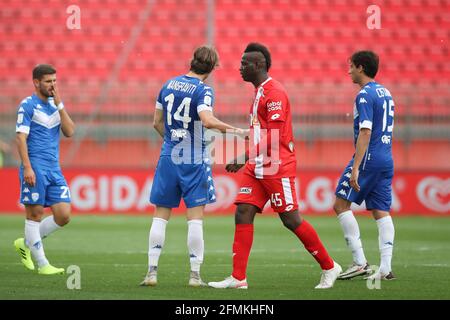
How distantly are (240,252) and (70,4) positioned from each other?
52.8 ft

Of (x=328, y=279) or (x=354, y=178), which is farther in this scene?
(x=354, y=178)

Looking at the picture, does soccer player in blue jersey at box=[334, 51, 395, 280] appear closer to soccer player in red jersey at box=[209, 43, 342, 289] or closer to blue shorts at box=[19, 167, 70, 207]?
soccer player in red jersey at box=[209, 43, 342, 289]

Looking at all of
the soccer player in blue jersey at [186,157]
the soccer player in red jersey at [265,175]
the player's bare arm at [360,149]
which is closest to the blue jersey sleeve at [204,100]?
the soccer player in blue jersey at [186,157]

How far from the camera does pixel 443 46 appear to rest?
76.0 ft

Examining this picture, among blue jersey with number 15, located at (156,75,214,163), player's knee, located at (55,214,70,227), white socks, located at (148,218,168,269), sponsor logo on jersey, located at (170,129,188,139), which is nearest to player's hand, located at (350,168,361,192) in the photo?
blue jersey with number 15, located at (156,75,214,163)

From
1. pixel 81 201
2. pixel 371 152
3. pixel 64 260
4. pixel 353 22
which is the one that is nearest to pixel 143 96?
pixel 81 201

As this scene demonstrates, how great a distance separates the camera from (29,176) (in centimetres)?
944

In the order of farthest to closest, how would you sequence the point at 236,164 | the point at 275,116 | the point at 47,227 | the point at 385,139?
1. the point at 47,227
2. the point at 385,139
3. the point at 236,164
4. the point at 275,116

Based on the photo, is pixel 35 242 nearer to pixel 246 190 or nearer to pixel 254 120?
pixel 246 190

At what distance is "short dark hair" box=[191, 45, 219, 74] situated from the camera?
8.65m

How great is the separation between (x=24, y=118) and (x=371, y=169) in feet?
11.6

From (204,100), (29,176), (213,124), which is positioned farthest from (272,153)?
(29,176)

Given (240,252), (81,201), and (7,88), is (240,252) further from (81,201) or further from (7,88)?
(7,88)

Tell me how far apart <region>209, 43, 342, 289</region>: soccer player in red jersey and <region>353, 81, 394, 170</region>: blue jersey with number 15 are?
3.89 ft
